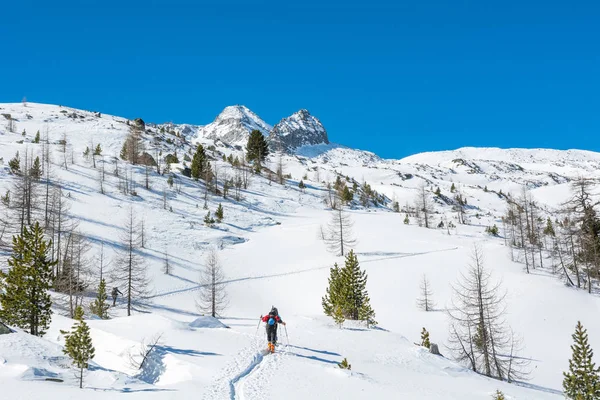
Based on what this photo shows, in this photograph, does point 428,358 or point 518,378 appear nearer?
point 428,358

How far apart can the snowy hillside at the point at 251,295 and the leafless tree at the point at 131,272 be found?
108cm

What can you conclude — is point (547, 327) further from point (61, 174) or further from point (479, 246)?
point (61, 174)

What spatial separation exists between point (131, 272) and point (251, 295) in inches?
540

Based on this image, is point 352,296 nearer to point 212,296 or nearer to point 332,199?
point 212,296

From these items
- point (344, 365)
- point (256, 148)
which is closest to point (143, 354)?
point (344, 365)

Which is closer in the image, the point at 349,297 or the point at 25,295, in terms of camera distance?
the point at 25,295

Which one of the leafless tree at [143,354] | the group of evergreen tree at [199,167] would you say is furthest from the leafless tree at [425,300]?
the group of evergreen tree at [199,167]

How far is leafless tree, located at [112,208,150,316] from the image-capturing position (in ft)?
118

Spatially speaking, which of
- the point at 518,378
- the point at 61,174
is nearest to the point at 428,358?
the point at 518,378

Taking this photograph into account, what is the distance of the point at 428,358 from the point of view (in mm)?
18594

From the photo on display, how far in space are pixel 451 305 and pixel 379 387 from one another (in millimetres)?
31843

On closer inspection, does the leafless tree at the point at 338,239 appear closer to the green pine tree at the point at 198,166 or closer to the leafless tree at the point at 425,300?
the leafless tree at the point at 425,300

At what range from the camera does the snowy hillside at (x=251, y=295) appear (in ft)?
42.1

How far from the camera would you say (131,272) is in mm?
41812
